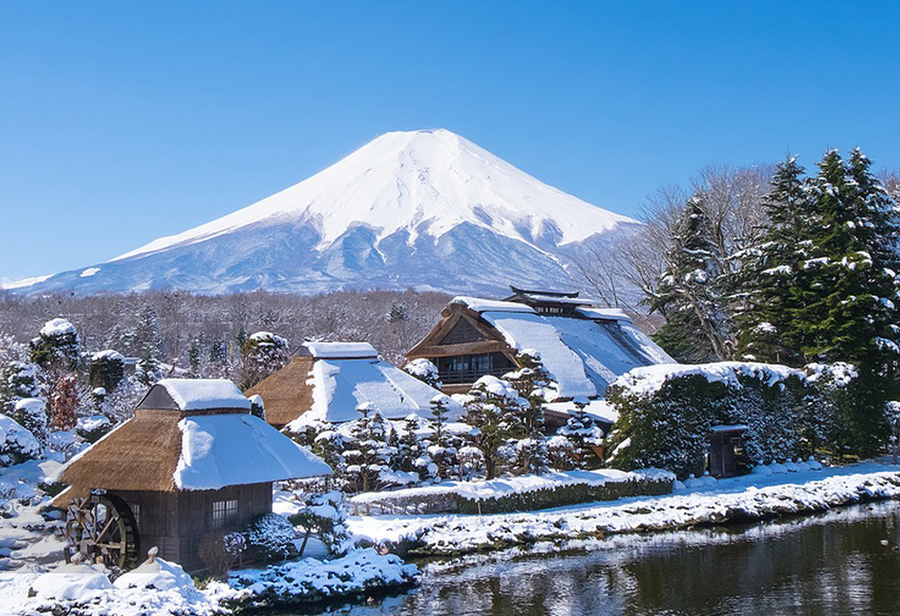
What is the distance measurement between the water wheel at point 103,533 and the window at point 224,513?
62.6 inches

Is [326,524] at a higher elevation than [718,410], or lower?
lower

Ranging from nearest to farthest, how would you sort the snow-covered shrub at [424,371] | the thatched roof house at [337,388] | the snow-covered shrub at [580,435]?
the snow-covered shrub at [580,435], the thatched roof house at [337,388], the snow-covered shrub at [424,371]

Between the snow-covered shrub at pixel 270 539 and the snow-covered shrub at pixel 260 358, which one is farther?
the snow-covered shrub at pixel 260 358

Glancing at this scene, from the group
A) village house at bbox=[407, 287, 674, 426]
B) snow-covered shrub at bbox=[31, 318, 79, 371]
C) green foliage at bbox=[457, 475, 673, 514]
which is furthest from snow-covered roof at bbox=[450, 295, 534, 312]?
snow-covered shrub at bbox=[31, 318, 79, 371]

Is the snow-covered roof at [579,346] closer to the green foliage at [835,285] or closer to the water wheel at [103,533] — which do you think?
the green foliage at [835,285]

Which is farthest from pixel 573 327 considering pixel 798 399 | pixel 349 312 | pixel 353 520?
pixel 349 312

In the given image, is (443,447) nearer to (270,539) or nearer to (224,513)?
(270,539)

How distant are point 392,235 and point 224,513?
155522 millimetres

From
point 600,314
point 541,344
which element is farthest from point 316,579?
point 600,314

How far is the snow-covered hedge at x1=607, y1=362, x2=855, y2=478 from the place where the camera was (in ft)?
90.0

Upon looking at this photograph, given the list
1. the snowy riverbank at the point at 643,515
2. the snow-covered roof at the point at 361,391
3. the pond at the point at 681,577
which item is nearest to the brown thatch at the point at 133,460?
the pond at the point at 681,577

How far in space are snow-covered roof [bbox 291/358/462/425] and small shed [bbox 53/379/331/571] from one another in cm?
977

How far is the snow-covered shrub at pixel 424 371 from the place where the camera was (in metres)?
34.9

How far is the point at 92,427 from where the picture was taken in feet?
99.6
